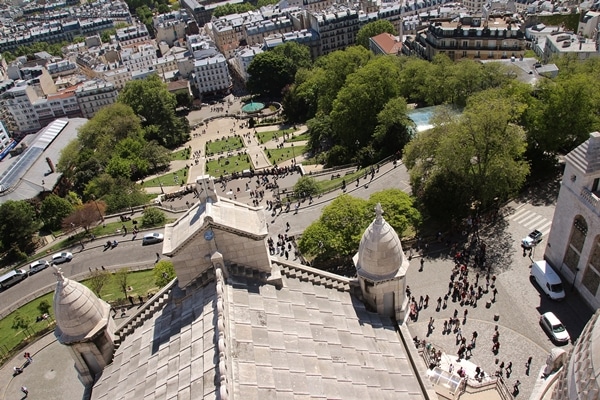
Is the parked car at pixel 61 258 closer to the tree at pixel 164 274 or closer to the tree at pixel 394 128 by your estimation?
the tree at pixel 164 274

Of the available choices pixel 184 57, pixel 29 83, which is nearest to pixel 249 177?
pixel 184 57

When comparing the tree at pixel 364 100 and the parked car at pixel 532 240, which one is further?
the tree at pixel 364 100

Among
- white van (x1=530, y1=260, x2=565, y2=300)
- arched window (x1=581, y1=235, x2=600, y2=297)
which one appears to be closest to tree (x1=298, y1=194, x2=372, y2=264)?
white van (x1=530, y1=260, x2=565, y2=300)

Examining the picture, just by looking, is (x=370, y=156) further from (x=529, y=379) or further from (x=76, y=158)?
(x=76, y=158)

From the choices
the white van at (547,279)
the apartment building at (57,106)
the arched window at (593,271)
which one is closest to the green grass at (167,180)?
the white van at (547,279)

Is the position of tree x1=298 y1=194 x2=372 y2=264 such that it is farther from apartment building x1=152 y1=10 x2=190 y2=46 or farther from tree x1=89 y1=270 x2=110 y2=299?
apartment building x1=152 y1=10 x2=190 y2=46
